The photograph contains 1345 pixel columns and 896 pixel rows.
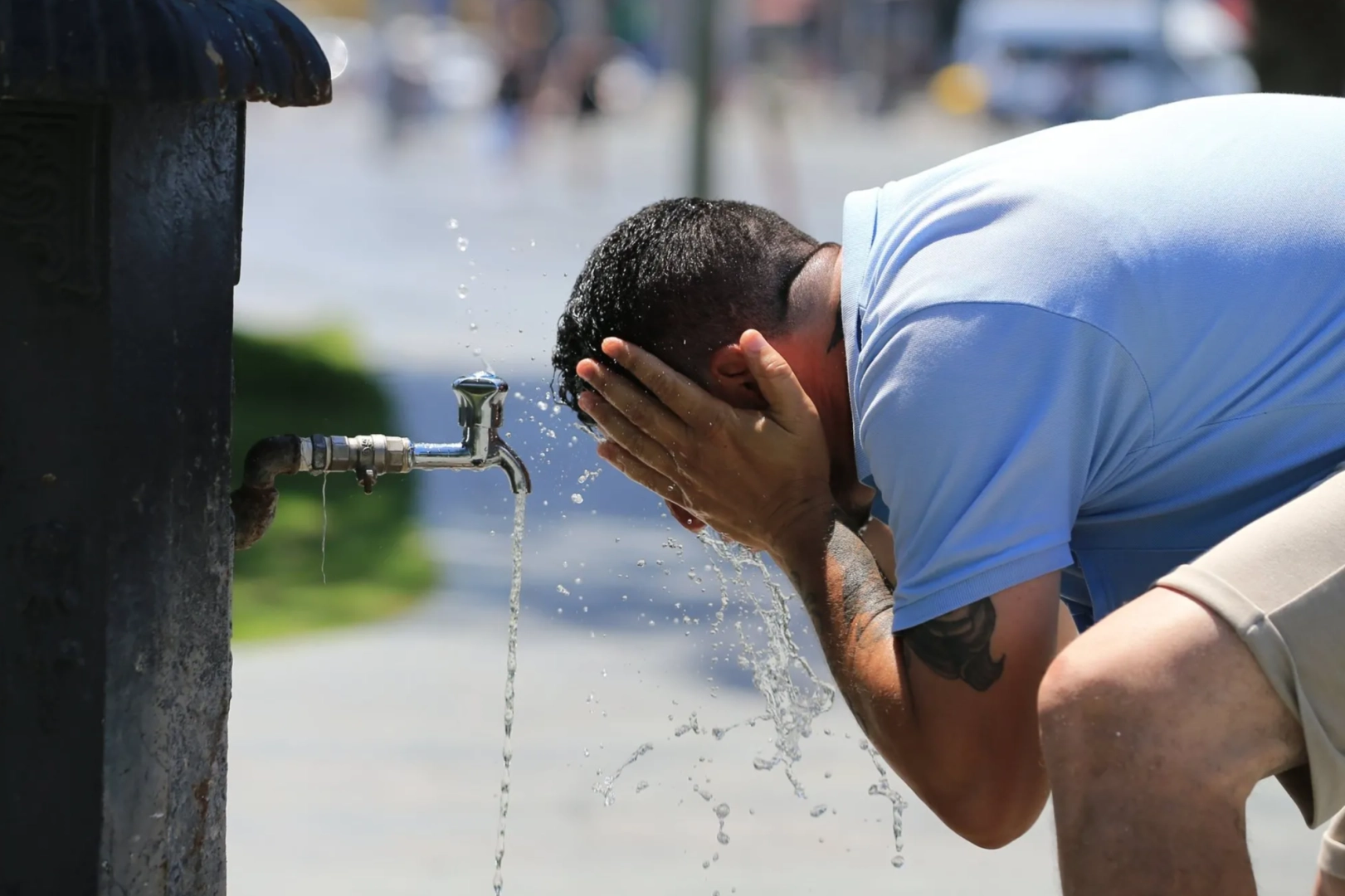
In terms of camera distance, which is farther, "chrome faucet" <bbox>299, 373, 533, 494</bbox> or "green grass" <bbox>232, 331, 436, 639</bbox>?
"green grass" <bbox>232, 331, 436, 639</bbox>

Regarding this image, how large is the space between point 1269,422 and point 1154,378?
143mm

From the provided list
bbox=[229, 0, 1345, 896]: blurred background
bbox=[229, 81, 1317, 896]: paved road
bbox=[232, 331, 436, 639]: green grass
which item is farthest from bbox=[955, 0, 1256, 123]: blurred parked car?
bbox=[229, 81, 1317, 896]: paved road

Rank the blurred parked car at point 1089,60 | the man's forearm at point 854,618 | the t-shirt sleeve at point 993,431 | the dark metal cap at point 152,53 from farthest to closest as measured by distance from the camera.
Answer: the blurred parked car at point 1089,60
the man's forearm at point 854,618
the t-shirt sleeve at point 993,431
the dark metal cap at point 152,53

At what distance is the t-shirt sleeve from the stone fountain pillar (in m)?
0.64

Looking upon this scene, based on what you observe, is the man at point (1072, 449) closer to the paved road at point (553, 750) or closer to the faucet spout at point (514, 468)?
the faucet spout at point (514, 468)

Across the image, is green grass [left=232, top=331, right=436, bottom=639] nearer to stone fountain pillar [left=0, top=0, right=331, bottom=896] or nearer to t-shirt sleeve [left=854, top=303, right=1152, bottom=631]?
stone fountain pillar [left=0, top=0, right=331, bottom=896]

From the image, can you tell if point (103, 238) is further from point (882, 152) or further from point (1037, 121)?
point (1037, 121)

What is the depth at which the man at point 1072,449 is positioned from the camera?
1678 mm

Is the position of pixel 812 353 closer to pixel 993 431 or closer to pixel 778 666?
pixel 993 431

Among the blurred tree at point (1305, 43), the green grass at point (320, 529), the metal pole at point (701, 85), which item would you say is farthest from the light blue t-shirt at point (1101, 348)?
the metal pole at point (701, 85)

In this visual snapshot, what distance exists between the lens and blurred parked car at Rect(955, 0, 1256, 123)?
25.9 m

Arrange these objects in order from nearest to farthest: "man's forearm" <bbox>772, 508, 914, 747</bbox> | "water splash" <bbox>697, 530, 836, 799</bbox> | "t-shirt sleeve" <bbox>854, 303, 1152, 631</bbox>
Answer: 1. "t-shirt sleeve" <bbox>854, 303, 1152, 631</bbox>
2. "man's forearm" <bbox>772, 508, 914, 747</bbox>
3. "water splash" <bbox>697, 530, 836, 799</bbox>

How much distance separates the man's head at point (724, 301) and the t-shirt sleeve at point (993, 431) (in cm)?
29

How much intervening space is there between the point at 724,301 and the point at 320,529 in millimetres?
3666
